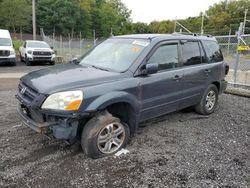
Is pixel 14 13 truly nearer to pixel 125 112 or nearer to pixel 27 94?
pixel 27 94

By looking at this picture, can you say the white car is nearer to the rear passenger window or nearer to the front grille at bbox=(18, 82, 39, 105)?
the rear passenger window

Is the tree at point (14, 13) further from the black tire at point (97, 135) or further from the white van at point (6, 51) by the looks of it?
the black tire at point (97, 135)

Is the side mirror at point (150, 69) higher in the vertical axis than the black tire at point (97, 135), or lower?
higher

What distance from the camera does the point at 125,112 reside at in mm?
4215

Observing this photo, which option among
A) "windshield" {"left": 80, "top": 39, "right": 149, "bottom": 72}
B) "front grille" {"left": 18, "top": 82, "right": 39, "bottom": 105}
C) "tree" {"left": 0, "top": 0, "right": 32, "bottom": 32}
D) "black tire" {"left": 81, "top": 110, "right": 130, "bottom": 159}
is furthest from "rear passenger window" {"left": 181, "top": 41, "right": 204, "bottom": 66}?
"tree" {"left": 0, "top": 0, "right": 32, "bottom": 32}

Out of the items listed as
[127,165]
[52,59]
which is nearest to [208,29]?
[52,59]

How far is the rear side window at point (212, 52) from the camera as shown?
588 cm

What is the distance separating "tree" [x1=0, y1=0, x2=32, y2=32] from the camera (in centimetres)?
4466

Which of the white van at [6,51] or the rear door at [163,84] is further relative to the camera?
the white van at [6,51]

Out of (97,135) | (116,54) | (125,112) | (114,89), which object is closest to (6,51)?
(116,54)

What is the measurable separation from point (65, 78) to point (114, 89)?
719 millimetres

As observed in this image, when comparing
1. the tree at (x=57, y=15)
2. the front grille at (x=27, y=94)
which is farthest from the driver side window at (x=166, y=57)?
the tree at (x=57, y=15)

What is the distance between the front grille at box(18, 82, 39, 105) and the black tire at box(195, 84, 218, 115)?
3580 millimetres

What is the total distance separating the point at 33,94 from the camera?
12.2 ft
